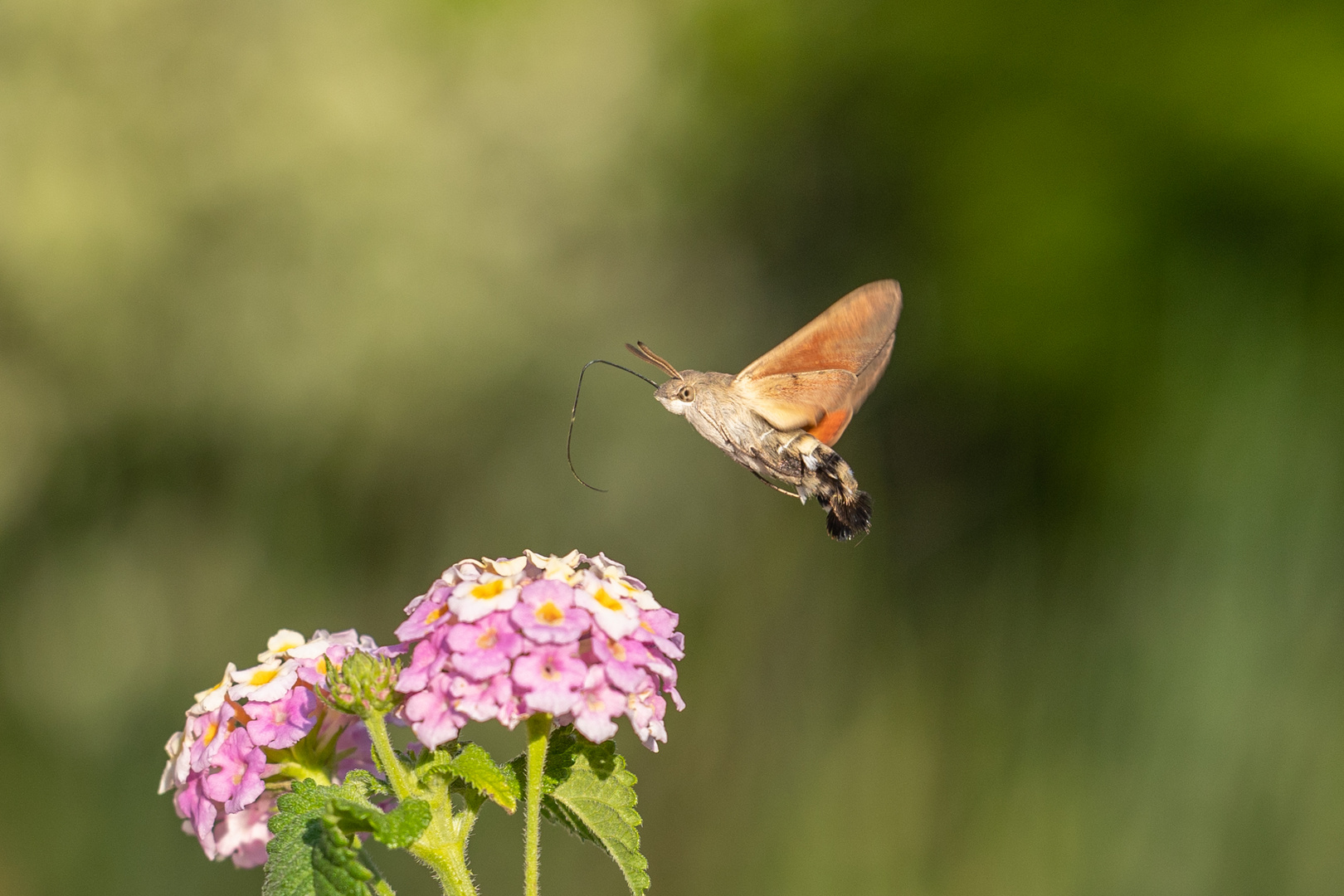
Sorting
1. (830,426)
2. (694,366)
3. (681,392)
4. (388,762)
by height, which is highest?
(694,366)

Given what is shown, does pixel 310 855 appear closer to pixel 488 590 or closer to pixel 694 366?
pixel 488 590

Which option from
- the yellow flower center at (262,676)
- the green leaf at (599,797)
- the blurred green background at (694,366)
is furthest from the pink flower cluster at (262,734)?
the blurred green background at (694,366)

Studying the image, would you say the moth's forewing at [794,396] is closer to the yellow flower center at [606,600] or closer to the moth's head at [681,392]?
the moth's head at [681,392]

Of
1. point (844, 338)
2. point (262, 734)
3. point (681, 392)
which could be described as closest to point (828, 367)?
point (844, 338)

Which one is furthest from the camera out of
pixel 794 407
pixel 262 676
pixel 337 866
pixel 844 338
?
pixel 794 407

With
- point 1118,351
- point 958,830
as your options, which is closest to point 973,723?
point 958,830

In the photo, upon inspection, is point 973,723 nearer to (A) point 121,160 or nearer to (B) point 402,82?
(B) point 402,82
